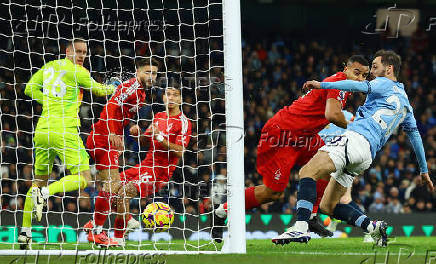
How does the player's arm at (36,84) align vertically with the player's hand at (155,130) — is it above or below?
above

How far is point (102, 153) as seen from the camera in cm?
729

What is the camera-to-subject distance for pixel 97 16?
Result: 15.9 m

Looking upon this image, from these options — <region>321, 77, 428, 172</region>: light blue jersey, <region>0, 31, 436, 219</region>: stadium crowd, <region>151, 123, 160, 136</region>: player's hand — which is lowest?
<region>0, 31, 436, 219</region>: stadium crowd

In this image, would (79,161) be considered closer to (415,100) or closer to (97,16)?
(97,16)

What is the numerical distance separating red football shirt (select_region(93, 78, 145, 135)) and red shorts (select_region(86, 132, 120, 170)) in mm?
71

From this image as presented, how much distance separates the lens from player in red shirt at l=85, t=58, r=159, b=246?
7.00 meters

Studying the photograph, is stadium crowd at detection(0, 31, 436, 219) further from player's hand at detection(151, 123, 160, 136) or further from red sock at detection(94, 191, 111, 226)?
red sock at detection(94, 191, 111, 226)

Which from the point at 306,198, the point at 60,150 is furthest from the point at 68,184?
the point at 306,198

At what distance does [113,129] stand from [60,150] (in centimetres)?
57

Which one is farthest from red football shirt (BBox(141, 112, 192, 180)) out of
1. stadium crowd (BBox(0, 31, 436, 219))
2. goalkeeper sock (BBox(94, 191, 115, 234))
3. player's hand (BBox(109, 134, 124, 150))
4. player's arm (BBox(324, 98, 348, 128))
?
stadium crowd (BBox(0, 31, 436, 219))

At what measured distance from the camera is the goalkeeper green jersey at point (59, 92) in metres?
6.96

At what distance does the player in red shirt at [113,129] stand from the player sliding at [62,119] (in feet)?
0.56

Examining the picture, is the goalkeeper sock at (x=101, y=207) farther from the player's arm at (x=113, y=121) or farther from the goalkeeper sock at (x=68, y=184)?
the player's arm at (x=113, y=121)

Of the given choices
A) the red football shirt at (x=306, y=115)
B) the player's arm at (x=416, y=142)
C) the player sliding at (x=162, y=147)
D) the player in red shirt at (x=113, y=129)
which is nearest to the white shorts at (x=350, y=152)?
the player's arm at (x=416, y=142)
